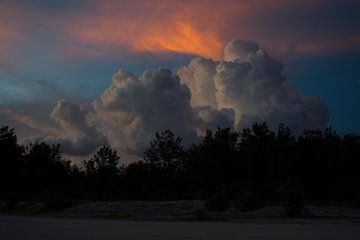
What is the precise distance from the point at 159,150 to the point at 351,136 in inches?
1086

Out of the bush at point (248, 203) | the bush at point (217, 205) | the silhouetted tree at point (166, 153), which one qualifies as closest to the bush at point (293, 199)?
the bush at point (248, 203)

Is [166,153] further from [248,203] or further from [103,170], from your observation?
[248,203]

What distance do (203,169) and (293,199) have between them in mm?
27689

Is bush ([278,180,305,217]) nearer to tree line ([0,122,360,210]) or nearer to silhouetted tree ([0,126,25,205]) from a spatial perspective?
tree line ([0,122,360,210])

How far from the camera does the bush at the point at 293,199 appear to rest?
34.1 meters

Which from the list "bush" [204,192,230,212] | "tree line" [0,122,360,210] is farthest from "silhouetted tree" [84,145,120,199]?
"bush" [204,192,230,212]

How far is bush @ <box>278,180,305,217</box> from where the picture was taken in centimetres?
3412

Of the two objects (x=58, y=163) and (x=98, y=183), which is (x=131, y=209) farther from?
(x=58, y=163)

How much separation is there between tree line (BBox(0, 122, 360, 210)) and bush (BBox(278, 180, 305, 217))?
459 inches

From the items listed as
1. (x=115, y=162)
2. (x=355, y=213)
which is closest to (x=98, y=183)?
(x=115, y=162)

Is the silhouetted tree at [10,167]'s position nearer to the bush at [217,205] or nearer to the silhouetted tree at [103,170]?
the silhouetted tree at [103,170]

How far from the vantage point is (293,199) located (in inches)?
1420

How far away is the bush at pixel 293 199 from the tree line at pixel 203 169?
11666mm

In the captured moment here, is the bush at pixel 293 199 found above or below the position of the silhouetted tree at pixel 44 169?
below
